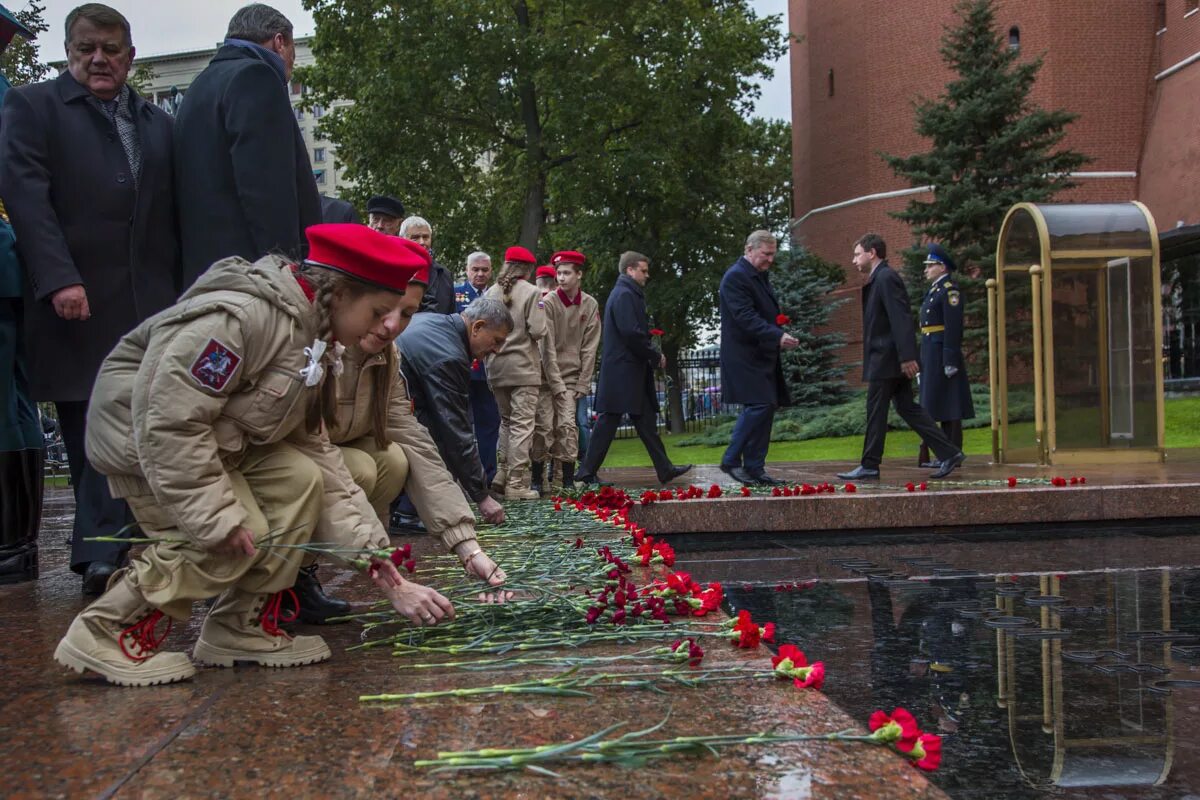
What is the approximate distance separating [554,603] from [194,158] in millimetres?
2332

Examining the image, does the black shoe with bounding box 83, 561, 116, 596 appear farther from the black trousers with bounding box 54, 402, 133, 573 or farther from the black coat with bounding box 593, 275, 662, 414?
the black coat with bounding box 593, 275, 662, 414

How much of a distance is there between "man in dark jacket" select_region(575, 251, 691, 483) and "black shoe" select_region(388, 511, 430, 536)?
8.75ft

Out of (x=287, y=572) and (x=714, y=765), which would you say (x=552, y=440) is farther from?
(x=714, y=765)

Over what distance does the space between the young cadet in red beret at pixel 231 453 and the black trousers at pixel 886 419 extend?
7.21 meters

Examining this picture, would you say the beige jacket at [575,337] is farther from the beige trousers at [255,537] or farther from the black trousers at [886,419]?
the beige trousers at [255,537]

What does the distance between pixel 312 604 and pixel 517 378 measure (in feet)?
16.2

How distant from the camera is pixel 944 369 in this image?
1121cm

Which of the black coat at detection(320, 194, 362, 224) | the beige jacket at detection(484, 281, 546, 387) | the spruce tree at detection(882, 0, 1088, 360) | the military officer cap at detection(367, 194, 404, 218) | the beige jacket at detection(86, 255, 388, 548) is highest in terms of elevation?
the spruce tree at detection(882, 0, 1088, 360)

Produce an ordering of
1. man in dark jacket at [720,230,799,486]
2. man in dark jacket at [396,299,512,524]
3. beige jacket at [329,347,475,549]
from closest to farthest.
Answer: beige jacket at [329,347,475,549] < man in dark jacket at [396,299,512,524] < man in dark jacket at [720,230,799,486]

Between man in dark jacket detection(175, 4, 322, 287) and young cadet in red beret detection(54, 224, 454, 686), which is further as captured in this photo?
man in dark jacket detection(175, 4, 322, 287)

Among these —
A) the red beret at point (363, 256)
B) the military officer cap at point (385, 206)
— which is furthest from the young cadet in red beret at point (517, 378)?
the red beret at point (363, 256)

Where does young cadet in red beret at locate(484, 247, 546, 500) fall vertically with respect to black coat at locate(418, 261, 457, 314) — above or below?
below

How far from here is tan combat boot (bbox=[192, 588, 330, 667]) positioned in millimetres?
3188

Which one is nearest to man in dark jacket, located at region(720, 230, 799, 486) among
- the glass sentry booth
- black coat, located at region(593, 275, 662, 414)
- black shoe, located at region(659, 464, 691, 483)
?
black shoe, located at region(659, 464, 691, 483)
